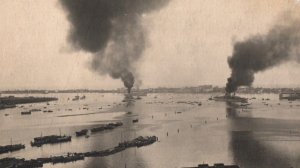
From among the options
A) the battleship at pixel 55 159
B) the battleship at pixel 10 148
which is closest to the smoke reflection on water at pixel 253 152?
the battleship at pixel 55 159

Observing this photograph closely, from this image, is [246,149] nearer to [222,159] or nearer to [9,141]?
[222,159]

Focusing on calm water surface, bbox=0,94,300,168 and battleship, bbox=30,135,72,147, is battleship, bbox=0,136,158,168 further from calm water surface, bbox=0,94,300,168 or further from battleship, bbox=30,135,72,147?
battleship, bbox=30,135,72,147

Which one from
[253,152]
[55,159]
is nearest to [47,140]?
[55,159]

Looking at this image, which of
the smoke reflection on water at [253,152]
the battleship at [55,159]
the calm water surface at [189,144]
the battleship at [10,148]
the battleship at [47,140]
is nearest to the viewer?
the smoke reflection on water at [253,152]

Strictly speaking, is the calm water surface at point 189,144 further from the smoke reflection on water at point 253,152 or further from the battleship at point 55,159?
the battleship at point 55,159

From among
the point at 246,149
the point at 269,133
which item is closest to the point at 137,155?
the point at 246,149

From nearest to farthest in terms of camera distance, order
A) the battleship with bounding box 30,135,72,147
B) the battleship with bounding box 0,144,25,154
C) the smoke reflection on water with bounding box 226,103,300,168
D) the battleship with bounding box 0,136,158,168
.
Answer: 1. the smoke reflection on water with bounding box 226,103,300,168
2. the battleship with bounding box 0,136,158,168
3. the battleship with bounding box 0,144,25,154
4. the battleship with bounding box 30,135,72,147

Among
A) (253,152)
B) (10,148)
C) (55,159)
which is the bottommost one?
(253,152)

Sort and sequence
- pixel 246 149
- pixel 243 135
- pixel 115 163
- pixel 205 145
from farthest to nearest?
1. pixel 243 135
2. pixel 205 145
3. pixel 246 149
4. pixel 115 163

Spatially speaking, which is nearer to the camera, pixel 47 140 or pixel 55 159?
pixel 55 159

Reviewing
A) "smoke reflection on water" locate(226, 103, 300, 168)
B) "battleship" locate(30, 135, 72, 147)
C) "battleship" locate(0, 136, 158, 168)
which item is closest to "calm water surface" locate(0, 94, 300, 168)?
"smoke reflection on water" locate(226, 103, 300, 168)

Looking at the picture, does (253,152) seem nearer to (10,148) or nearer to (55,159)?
(55,159)
